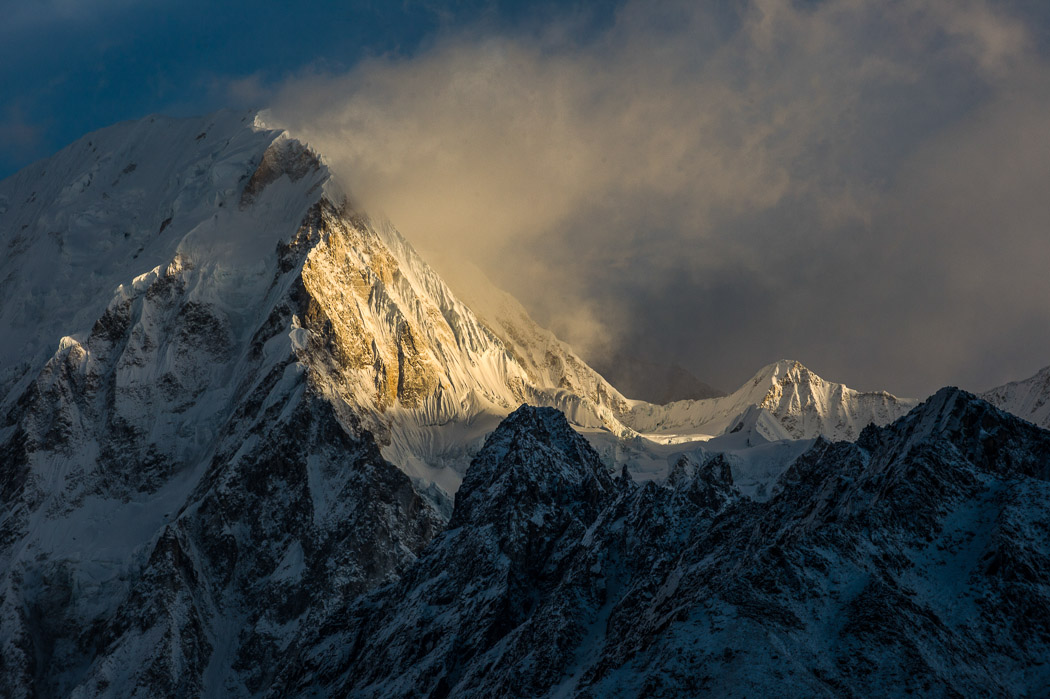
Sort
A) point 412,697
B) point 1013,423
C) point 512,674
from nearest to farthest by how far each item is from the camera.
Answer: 1. point 1013,423
2. point 512,674
3. point 412,697

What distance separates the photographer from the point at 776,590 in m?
97.6

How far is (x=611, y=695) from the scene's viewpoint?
98000 millimetres

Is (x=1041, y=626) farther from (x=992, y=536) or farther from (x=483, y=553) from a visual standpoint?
(x=483, y=553)

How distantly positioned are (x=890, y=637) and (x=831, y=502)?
18.3m

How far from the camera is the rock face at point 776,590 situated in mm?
91938

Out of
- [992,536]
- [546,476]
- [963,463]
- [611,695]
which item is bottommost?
[611,695]

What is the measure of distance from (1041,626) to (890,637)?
10.4 metres

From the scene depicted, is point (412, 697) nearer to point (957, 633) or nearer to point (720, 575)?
point (720, 575)

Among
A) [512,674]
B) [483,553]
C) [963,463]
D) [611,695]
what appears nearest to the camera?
[611,695]

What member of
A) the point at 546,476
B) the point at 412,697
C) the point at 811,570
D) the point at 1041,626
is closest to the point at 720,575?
the point at 811,570

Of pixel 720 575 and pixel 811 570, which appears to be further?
pixel 720 575

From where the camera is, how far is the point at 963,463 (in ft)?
345

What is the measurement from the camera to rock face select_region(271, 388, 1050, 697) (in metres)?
91.9

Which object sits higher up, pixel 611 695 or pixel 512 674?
pixel 512 674
